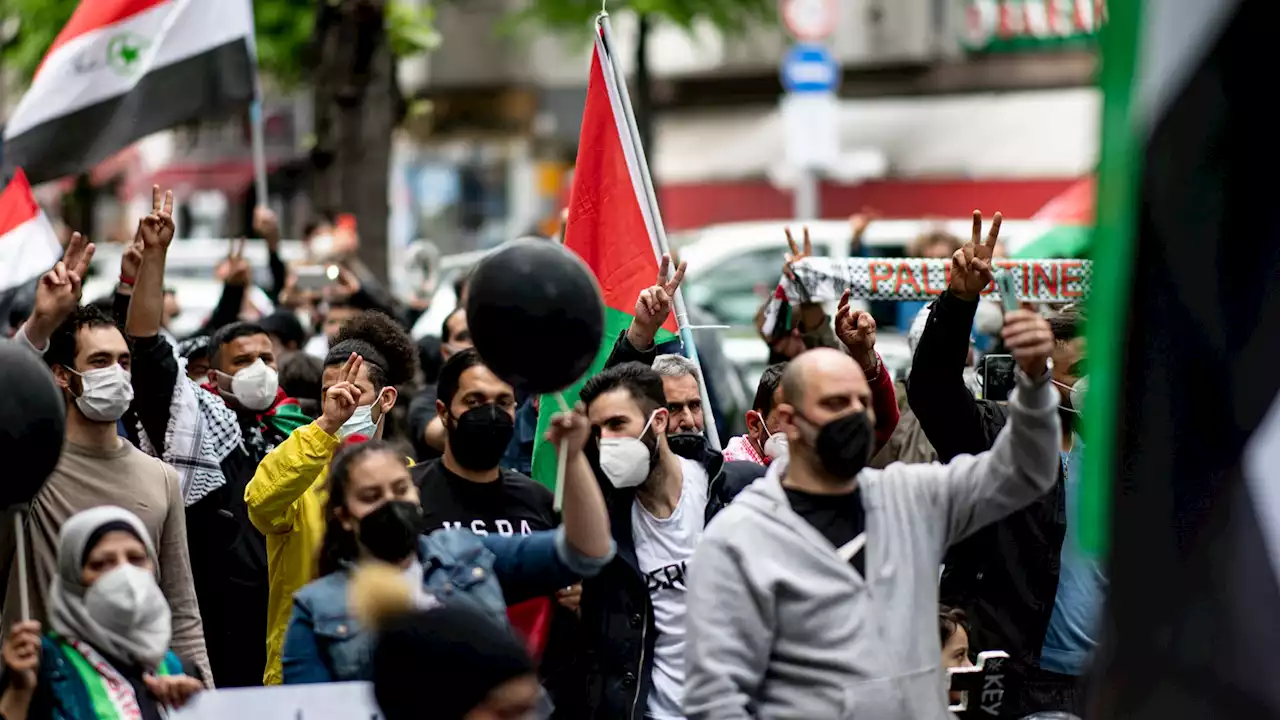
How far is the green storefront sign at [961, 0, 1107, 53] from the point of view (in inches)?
1058

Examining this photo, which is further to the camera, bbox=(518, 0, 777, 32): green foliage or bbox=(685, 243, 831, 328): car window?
bbox=(518, 0, 777, 32): green foliage

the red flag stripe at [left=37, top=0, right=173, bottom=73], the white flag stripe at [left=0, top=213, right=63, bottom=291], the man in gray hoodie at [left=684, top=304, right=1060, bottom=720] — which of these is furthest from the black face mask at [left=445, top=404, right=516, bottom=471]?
the red flag stripe at [left=37, top=0, right=173, bottom=73]

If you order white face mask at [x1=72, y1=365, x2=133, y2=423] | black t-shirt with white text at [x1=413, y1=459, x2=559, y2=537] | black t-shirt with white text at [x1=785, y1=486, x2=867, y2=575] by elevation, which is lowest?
black t-shirt with white text at [x1=413, y1=459, x2=559, y2=537]

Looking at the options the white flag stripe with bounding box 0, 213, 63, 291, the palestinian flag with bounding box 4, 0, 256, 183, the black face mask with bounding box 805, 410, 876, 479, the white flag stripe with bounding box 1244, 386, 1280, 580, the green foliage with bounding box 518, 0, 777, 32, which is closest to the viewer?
the white flag stripe with bounding box 1244, 386, 1280, 580

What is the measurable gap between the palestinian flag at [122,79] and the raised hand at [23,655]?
205 inches

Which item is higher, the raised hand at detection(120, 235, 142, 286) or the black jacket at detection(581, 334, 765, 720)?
the raised hand at detection(120, 235, 142, 286)

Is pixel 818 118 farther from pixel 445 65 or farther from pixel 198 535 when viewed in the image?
pixel 445 65

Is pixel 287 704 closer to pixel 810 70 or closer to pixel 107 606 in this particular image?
pixel 107 606

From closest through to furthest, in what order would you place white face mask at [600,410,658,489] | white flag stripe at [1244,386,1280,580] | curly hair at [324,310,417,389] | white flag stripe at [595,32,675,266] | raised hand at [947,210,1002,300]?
1. white flag stripe at [1244,386,1280,580]
2. raised hand at [947,210,1002,300]
3. white face mask at [600,410,658,489]
4. curly hair at [324,310,417,389]
5. white flag stripe at [595,32,675,266]

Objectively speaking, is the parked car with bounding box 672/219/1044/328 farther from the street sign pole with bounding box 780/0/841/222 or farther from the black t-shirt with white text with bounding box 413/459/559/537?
the black t-shirt with white text with bounding box 413/459/559/537

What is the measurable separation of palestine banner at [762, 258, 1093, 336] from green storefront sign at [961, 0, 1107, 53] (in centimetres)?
1993

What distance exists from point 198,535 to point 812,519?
281 centimetres

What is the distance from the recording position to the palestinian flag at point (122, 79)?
Result: 9.27 metres

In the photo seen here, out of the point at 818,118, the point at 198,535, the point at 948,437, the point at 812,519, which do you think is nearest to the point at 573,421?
the point at 812,519
